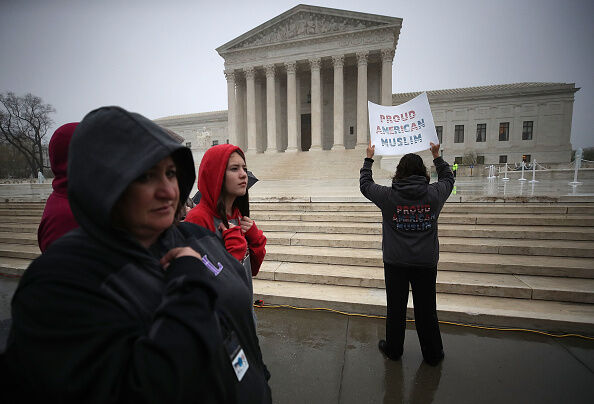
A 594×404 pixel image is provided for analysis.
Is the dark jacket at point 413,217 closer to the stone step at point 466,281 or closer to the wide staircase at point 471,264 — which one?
the wide staircase at point 471,264

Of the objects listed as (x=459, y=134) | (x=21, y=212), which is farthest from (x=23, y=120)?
(x=459, y=134)

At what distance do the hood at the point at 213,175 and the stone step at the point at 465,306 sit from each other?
103 inches

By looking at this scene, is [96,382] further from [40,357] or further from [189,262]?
[189,262]

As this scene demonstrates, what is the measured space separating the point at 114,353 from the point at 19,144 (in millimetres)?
44515

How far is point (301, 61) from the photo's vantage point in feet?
97.9

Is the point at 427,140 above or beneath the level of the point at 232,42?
beneath

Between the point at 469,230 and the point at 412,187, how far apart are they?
12.3 ft

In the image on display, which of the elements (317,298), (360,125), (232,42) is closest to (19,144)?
(232,42)

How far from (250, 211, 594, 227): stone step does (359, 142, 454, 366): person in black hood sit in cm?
363

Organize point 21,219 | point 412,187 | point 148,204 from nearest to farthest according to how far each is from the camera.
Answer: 1. point 148,204
2. point 412,187
3. point 21,219

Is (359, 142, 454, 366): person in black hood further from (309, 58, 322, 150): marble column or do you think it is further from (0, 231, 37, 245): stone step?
(309, 58, 322, 150): marble column

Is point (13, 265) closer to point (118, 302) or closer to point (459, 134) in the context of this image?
point (118, 302)

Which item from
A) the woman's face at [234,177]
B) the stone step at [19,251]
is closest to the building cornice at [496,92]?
the stone step at [19,251]

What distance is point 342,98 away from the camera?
2936cm
